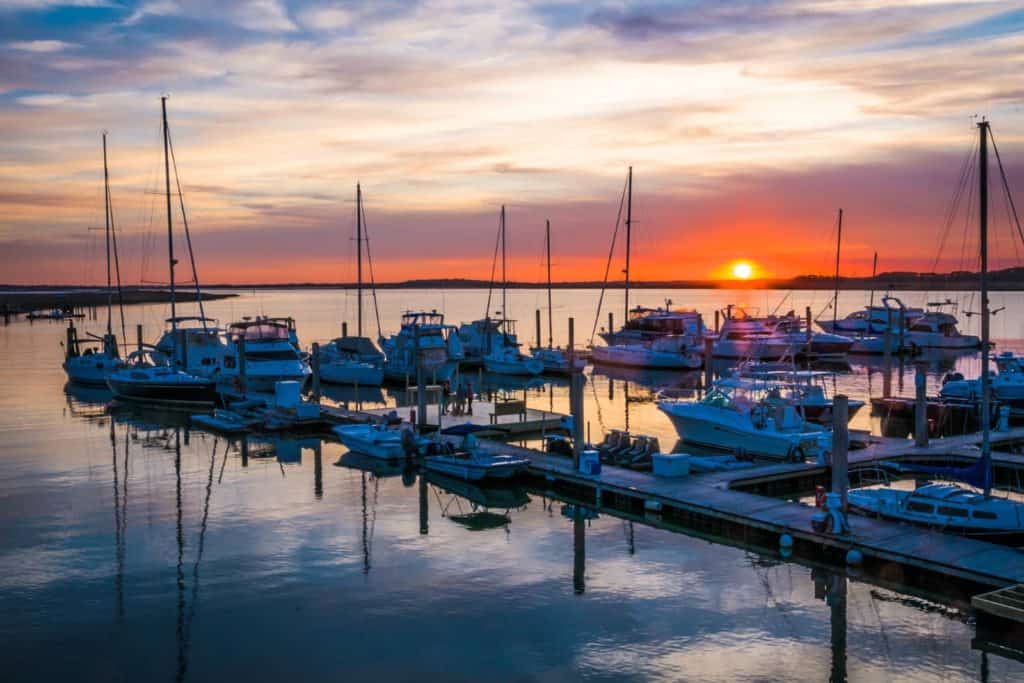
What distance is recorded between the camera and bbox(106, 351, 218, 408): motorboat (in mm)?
40875

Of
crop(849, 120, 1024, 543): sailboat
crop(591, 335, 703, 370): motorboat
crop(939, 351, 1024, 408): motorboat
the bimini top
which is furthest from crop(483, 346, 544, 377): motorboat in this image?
crop(849, 120, 1024, 543): sailboat

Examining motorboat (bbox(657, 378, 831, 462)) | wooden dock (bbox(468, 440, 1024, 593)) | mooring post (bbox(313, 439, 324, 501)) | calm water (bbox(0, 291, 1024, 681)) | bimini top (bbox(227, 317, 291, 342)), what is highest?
bimini top (bbox(227, 317, 291, 342))

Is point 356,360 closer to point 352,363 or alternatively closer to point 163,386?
point 352,363

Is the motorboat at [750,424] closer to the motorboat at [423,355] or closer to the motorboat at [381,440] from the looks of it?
the motorboat at [381,440]

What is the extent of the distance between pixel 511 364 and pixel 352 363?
32.1 ft

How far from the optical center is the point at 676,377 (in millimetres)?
54781

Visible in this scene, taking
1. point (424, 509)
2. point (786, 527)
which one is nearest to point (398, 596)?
point (424, 509)

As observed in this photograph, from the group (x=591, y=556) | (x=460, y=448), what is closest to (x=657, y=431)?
(x=460, y=448)

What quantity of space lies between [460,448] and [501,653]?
546 inches

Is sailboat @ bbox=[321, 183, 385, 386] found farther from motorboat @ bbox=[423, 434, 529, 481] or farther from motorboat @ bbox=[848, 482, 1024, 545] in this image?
motorboat @ bbox=[848, 482, 1024, 545]

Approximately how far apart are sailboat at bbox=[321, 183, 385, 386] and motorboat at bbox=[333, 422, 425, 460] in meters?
17.8

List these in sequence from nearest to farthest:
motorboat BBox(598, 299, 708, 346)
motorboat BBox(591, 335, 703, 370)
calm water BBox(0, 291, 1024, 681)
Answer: calm water BBox(0, 291, 1024, 681)
motorboat BBox(591, 335, 703, 370)
motorboat BBox(598, 299, 708, 346)

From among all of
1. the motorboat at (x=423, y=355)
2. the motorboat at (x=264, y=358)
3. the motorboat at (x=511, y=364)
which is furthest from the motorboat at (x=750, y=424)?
the motorboat at (x=511, y=364)

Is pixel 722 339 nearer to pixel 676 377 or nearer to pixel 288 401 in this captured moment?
pixel 676 377
